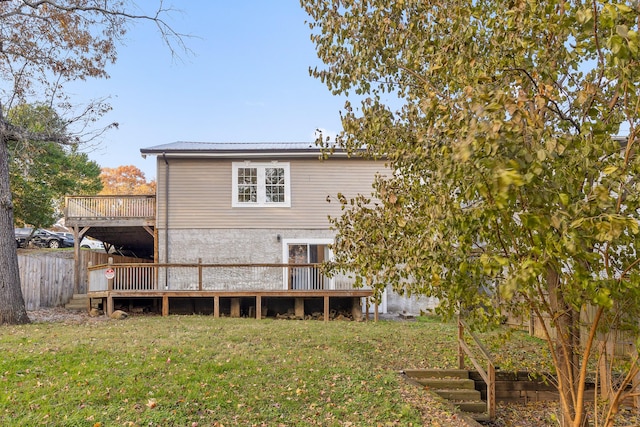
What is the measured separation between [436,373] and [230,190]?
965 centimetres

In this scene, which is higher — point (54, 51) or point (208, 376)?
point (54, 51)

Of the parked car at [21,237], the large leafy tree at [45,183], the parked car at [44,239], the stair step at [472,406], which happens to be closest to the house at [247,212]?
the stair step at [472,406]

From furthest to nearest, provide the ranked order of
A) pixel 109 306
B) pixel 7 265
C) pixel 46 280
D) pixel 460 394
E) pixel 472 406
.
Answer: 1. pixel 46 280
2. pixel 109 306
3. pixel 7 265
4. pixel 460 394
5. pixel 472 406

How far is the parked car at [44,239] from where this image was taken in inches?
1092

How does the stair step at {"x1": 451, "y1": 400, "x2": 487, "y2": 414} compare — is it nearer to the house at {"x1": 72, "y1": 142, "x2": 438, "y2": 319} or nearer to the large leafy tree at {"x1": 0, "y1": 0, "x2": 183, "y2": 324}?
the house at {"x1": 72, "y1": 142, "x2": 438, "y2": 319}

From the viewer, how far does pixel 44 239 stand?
29.4m

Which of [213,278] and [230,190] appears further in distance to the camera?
[230,190]

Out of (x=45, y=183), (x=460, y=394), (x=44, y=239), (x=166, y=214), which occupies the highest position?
(x=45, y=183)

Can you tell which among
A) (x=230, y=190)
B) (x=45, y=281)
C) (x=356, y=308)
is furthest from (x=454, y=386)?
(x=45, y=281)

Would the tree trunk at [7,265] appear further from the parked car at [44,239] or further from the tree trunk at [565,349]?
the parked car at [44,239]

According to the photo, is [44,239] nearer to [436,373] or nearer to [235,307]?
[235,307]

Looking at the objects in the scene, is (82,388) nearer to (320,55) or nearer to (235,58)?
(320,55)

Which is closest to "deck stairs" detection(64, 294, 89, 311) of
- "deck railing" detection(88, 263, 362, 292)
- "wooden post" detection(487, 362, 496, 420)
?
"deck railing" detection(88, 263, 362, 292)

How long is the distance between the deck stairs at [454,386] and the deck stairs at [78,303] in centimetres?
1170
